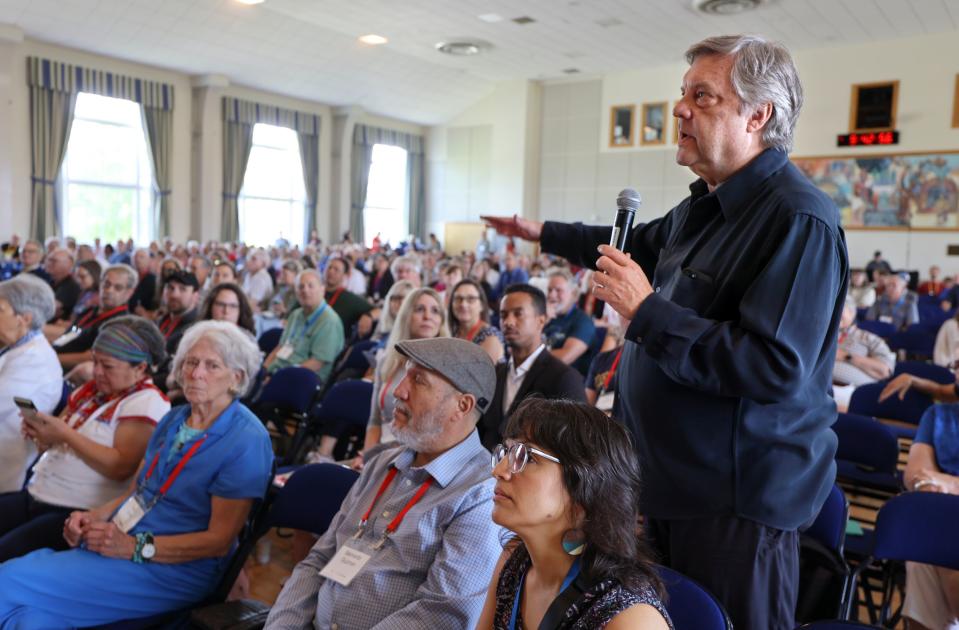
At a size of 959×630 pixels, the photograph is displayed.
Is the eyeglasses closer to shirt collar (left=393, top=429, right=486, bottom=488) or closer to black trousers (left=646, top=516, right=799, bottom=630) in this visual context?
black trousers (left=646, top=516, right=799, bottom=630)

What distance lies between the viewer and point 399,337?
4.06 meters

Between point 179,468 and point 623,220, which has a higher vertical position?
point 623,220

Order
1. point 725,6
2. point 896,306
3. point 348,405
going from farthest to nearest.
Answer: point 725,6 < point 896,306 < point 348,405

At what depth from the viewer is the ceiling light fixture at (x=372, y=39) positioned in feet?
54.0

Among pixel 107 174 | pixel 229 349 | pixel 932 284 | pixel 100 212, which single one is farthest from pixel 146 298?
pixel 932 284

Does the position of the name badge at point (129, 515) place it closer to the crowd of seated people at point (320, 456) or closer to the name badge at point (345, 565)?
the crowd of seated people at point (320, 456)

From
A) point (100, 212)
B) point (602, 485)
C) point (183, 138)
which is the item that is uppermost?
point (183, 138)

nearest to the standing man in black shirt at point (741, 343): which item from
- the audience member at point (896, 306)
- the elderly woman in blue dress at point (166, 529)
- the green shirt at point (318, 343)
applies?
the elderly woman in blue dress at point (166, 529)

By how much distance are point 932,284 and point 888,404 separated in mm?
11816

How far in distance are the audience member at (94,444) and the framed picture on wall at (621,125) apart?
17.8m

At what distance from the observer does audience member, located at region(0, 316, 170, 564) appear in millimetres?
2607

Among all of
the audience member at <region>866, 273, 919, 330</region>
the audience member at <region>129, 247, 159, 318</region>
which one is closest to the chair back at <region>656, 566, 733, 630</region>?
the audience member at <region>129, 247, 159, 318</region>

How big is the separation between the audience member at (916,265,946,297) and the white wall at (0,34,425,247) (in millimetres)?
14374

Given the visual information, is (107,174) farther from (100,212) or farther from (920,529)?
(920,529)
